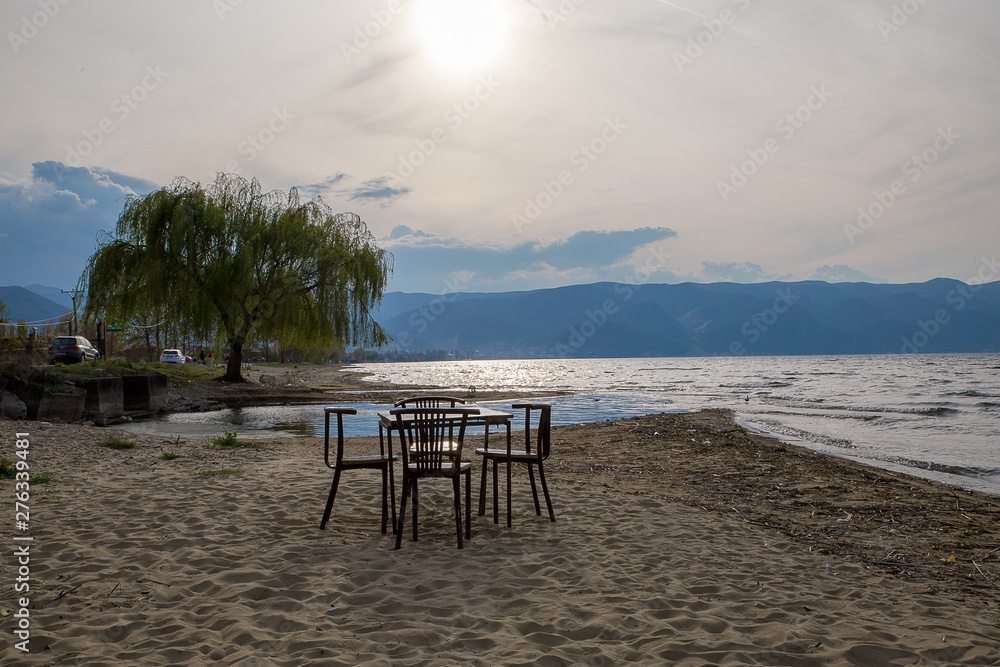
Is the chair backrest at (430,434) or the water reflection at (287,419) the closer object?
the chair backrest at (430,434)

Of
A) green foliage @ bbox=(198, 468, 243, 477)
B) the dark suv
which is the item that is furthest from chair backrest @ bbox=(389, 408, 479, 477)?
the dark suv

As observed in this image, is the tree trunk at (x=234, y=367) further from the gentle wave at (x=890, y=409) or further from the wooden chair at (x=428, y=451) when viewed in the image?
the wooden chair at (x=428, y=451)

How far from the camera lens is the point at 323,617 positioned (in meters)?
3.47

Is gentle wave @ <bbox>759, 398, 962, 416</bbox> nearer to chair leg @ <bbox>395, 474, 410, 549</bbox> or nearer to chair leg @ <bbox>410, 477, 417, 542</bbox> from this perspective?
chair leg @ <bbox>410, 477, 417, 542</bbox>

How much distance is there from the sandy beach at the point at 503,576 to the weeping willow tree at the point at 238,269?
17427 mm

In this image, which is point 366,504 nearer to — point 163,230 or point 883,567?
point 883,567

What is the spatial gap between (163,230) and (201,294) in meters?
2.98

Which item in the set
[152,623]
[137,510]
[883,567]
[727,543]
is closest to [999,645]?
[883,567]

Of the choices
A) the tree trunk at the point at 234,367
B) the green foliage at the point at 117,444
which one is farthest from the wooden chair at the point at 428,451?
the tree trunk at the point at 234,367

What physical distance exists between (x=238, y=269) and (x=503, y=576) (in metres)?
22.6

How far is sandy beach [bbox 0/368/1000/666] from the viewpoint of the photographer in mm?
3131

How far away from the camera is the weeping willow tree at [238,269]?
23406 mm

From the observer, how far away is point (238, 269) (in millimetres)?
23672

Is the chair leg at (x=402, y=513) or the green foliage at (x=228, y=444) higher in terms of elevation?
the chair leg at (x=402, y=513)
